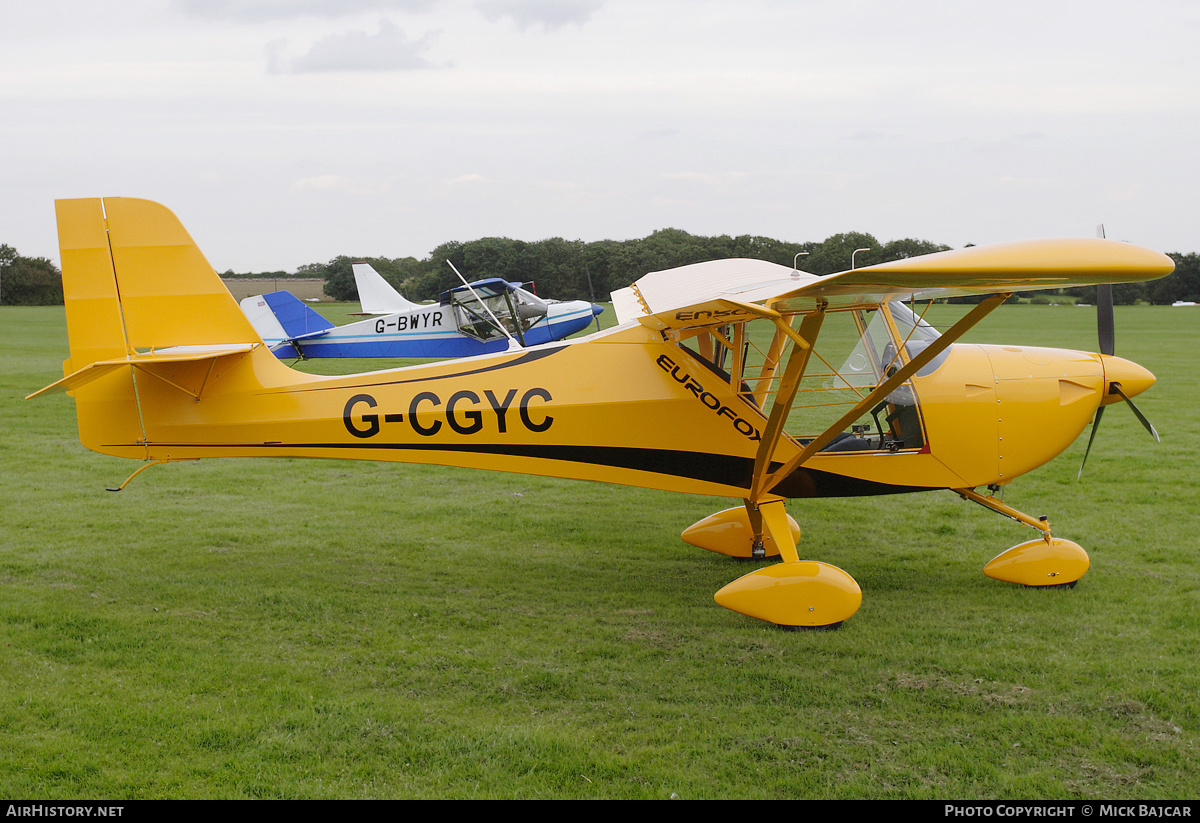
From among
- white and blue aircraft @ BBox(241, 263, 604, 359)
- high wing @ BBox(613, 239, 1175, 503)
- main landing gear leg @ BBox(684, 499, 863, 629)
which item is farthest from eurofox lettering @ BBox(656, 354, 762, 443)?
white and blue aircraft @ BBox(241, 263, 604, 359)

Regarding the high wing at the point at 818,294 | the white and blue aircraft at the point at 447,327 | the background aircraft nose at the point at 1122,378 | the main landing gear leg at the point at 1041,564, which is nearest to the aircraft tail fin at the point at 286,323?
the white and blue aircraft at the point at 447,327

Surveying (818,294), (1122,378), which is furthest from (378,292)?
(818,294)

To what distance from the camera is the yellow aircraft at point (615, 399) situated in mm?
5691

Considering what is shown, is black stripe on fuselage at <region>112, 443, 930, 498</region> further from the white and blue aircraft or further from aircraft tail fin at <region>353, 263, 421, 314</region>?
aircraft tail fin at <region>353, 263, 421, 314</region>

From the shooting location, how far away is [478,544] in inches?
283

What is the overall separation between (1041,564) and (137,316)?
21.0 ft

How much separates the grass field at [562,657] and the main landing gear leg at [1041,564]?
4.1 inches

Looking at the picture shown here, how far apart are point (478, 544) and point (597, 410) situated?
2056 mm

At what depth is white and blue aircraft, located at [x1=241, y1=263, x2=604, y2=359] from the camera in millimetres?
19578

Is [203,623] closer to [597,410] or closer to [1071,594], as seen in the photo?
[597,410]

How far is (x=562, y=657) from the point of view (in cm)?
484

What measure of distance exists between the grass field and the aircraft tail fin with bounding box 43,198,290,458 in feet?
4.18

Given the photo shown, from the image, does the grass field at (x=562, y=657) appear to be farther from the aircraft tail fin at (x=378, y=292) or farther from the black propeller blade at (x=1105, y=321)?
the aircraft tail fin at (x=378, y=292)
